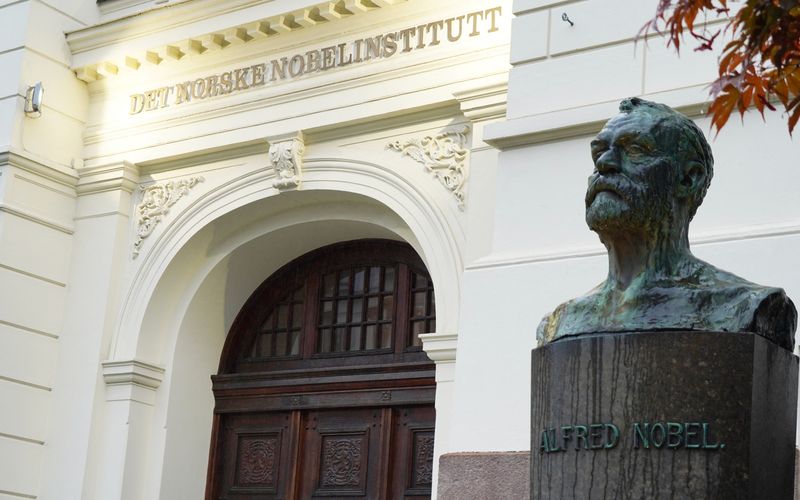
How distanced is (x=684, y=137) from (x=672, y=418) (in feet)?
3.59

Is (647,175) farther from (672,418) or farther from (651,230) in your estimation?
(672,418)

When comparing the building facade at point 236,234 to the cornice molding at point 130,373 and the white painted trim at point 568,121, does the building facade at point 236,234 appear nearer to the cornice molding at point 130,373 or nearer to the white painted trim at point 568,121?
the cornice molding at point 130,373

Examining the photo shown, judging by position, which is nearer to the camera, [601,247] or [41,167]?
[601,247]

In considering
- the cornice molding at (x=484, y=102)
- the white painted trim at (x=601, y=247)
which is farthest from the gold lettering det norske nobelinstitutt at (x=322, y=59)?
the white painted trim at (x=601, y=247)

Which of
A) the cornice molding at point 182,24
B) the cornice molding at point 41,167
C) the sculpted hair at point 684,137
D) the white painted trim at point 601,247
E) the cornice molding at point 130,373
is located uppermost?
the cornice molding at point 182,24

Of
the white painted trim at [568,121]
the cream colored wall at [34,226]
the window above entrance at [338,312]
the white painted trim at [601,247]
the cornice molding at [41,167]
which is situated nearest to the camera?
the white painted trim at [601,247]

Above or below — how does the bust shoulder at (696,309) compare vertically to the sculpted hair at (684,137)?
below

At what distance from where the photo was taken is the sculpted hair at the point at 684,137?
17.4 ft

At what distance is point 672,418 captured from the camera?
193 inches

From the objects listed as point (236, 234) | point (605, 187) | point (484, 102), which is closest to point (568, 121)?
point (484, 102)

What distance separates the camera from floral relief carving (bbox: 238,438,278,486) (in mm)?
13164

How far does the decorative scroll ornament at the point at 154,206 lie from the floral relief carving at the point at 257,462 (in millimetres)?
2095

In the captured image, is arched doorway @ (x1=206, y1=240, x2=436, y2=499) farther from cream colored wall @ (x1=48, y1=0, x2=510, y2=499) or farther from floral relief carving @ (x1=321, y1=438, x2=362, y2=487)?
cream colored wall @ (x1=48, y1=0, x2=510, y2=499)

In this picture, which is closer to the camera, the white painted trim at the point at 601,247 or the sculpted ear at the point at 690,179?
the sculpted ear at the point at 690,179
